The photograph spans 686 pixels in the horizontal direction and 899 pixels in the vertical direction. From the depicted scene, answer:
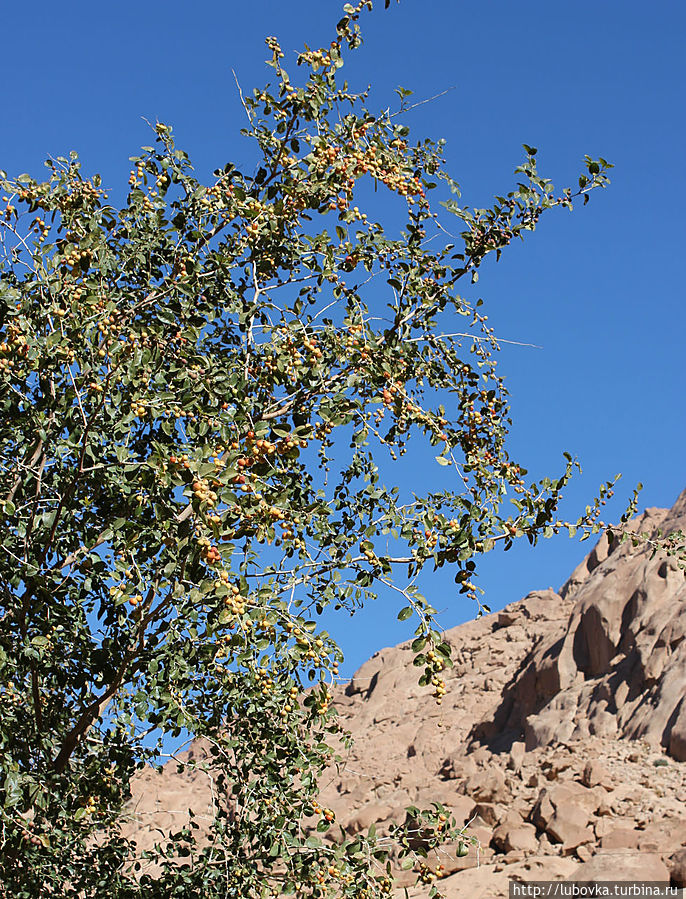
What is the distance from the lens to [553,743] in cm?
3131

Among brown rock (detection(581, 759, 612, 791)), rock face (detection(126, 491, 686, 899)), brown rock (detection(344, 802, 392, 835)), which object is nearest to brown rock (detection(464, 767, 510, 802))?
rock face (detection(126, 491, 686, 899))

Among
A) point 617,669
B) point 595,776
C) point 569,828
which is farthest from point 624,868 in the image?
point 617,669

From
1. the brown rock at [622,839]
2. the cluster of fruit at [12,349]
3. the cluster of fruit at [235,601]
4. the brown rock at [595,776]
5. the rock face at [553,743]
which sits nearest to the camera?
Answer: the cluster of fruit at [235,601]

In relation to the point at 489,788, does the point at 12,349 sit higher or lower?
lower

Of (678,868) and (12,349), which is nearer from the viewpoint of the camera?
(12,349)

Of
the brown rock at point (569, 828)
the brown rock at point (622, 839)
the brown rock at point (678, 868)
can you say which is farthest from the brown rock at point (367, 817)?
the brown rock at point (678, 868)

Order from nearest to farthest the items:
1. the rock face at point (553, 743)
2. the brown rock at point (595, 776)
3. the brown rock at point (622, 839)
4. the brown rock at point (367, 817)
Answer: the brown rock at point (622, 839), the rock face at point (553, 743), the brown rock at point (595, 776), the brown rock at point (367, 817)

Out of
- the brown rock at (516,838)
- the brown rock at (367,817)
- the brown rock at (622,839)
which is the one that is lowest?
the brown rock at (622,839)

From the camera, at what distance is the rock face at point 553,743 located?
2086 centimetres

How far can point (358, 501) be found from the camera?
232 inches

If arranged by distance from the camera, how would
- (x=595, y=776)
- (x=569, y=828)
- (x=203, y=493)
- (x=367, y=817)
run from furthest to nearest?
(x=367, y=817)
(x=595, y=776)
(x=569, y=828)
(x=203, y=493)

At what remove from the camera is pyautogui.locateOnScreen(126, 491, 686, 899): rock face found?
68.4ft

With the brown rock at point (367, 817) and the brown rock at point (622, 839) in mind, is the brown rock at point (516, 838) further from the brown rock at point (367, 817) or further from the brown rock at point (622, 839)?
the brown rock at point (367, 817)

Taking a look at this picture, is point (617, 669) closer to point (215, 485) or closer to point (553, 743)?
point (553, 743)
